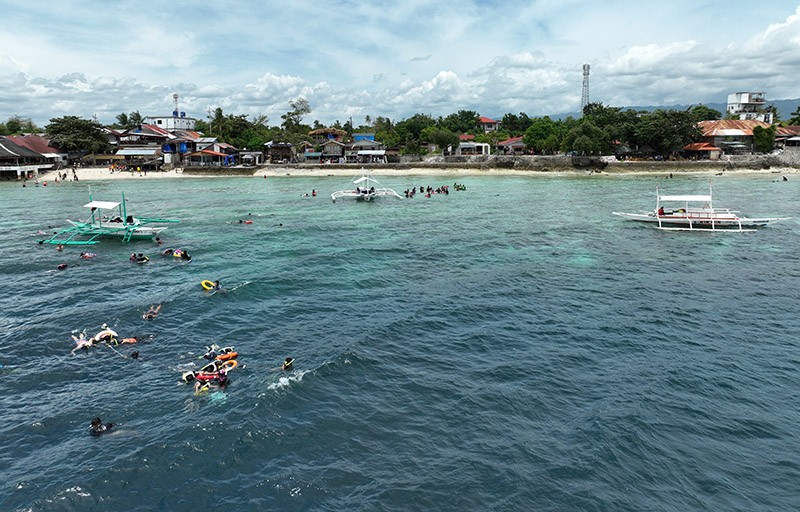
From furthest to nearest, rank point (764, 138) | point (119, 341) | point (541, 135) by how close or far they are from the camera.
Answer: point (541, 135) → point (764, 138) → point (119, 341)

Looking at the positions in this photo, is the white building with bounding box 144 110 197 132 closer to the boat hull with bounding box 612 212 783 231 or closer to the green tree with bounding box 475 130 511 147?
the green tree with bounding box 475 130 511 147

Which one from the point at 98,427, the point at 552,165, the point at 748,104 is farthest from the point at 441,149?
the point at 98,427

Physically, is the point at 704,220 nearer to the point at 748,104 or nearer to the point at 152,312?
the point at 152,312

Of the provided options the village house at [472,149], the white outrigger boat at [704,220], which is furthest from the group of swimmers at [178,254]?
the village house at [472,149]

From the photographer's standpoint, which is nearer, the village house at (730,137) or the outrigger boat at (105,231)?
the outrigger boat at (105,231)

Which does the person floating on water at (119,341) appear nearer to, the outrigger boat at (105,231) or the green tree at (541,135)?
the outrigger boat at (105,231)

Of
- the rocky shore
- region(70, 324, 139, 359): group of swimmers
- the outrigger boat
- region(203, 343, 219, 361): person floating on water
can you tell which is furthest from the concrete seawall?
region(203, 343, 219, 361): person floating on water
